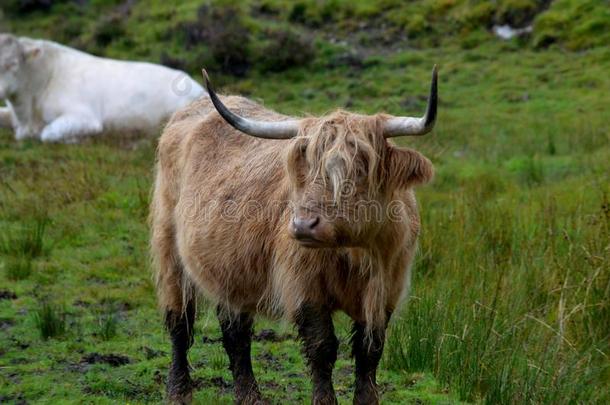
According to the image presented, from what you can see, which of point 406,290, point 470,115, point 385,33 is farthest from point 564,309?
point 385,33

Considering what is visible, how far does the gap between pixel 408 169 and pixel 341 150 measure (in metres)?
0.31

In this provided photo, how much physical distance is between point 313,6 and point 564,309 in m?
15.4

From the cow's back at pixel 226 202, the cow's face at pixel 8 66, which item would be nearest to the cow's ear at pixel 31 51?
the cow's face at pixel 8 66

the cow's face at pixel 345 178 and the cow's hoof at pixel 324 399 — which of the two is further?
the cow's hoof at pixel 324 399

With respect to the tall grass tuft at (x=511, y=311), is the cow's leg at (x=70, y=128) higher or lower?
higher

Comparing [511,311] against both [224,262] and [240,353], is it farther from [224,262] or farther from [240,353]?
[224,262]

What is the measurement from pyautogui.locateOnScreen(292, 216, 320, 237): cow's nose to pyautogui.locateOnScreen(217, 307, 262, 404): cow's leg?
126 cm

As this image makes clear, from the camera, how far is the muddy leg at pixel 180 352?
4789 millimetres

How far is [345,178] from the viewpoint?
12.1 feet

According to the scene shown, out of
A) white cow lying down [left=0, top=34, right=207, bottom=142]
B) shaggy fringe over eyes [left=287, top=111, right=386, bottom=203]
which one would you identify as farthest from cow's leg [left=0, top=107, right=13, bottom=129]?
shaggy fringe over eyes [left=287, top=111, right=386, bottom=203]

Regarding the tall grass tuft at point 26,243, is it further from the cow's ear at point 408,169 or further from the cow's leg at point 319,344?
the cow's ear at point 408,169

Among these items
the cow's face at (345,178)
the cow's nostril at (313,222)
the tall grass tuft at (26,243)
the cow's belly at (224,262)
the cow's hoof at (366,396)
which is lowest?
the cow's hoof at (366,396)

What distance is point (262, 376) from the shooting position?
5.09 metres
